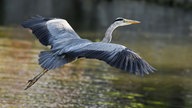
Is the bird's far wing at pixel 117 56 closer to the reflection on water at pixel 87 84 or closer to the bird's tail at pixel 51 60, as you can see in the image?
the bird's tail at pixel 51 60

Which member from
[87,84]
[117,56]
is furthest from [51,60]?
[87,84]

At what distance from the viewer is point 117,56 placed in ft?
28.4

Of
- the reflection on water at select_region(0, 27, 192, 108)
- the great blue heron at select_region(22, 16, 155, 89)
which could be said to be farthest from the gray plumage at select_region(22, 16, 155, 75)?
the reflection on water at select_region(0, 27, 192, 108)

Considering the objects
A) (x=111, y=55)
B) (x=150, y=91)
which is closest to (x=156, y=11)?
(x=150, y=91)

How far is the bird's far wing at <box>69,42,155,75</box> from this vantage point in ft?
27.4

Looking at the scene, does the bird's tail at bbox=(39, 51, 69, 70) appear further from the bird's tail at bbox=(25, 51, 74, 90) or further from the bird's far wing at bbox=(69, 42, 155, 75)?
the bird's far wing at bbox=(69, 42, 155, 75)

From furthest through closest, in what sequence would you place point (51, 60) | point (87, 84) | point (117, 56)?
1. point (87, 84)
2. point (51, 60)
3. point (117, 56)

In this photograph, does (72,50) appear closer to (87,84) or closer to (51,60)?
(51,60)

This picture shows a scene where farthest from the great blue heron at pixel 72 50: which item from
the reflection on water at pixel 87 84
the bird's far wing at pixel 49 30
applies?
the reflection on water at pixel 87 84

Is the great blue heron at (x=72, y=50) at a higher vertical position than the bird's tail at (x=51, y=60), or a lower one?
higher

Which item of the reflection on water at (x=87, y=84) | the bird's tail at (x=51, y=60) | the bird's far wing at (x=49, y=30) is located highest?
the bird's far wing at (x=49, y=30)

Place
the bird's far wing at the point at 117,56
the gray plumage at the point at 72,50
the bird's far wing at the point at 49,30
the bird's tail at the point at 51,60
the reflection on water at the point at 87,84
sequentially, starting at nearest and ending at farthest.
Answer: the bird's far wing at the point at 117,56 < the gray plumage at the point at 72,50 < the bird's tail at the point at 51,60 < the bird's far wing at the point at 49,30 < the reflection on water at the point at 87,84

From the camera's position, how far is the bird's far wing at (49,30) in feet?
33.8

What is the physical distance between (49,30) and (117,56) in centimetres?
226
